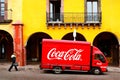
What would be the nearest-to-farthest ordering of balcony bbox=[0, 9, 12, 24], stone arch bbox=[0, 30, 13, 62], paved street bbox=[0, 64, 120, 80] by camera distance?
paved street bbox=[0, 64, 120, 80], balcony bbox=[0, 9, 12, 24], stone arch bbox=[0, 30, 13, 62]

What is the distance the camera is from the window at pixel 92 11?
3738 centimetres

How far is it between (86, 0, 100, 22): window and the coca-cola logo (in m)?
5.94

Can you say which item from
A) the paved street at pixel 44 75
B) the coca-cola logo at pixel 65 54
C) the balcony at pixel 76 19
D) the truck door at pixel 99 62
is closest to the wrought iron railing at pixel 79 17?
the balcony at pixel 76 19

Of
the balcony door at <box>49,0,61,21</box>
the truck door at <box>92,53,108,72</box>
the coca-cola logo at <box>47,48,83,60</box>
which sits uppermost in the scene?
the balcony door at <box>49,0,61,21</box>

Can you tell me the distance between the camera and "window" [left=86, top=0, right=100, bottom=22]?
37.4 meters

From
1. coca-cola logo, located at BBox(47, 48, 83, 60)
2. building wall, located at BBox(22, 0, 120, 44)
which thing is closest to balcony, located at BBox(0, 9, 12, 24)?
building wall, located at BBox(22, 0, 120, 44)

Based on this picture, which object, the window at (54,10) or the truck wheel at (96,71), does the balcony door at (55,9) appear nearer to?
the window at (54,10)

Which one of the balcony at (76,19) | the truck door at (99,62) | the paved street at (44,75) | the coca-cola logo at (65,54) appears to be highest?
the balcony at (76,19)

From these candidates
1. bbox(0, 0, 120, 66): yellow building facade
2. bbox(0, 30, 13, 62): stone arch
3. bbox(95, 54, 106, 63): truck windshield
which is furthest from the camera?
bbox(0, 30, 13, 62): stone arch

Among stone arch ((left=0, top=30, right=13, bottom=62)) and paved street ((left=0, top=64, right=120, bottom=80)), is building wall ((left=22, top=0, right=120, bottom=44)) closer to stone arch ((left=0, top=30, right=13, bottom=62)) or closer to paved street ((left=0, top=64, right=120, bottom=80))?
paved street ((left=0, top=64, right=120, bottom=80))

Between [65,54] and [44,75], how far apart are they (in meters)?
2.74

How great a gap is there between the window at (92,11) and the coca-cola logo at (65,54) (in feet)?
19.5

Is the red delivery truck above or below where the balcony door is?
below

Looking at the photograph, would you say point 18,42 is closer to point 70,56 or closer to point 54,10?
point 54,10
